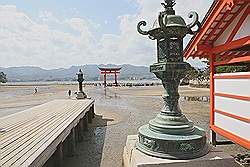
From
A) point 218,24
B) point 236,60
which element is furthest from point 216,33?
point 236,60

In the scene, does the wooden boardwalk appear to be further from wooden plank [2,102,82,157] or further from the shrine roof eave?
the shrine roof eave

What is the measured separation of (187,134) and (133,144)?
1.28m

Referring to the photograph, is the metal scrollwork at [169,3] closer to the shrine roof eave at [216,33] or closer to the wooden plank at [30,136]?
the shrine roof eave at [216,33]

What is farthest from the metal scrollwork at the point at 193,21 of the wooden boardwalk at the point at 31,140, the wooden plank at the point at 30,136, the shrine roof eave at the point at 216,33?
the wooden plank at the point at 30,136

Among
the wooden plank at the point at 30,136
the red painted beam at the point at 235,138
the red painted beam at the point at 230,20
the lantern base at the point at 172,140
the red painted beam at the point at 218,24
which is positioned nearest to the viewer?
the lantern base at the point at 172,140

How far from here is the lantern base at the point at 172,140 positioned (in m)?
4.38

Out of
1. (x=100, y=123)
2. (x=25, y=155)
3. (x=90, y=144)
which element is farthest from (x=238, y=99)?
(x=100, y=123)

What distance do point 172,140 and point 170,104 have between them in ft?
2.66

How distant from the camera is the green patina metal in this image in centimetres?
440

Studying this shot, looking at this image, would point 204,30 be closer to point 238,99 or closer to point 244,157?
point 238,99

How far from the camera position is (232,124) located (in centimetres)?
602

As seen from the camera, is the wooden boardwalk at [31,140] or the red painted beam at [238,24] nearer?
the wooden boardwalk at [31,140]

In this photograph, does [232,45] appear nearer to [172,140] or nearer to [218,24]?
[218,24]

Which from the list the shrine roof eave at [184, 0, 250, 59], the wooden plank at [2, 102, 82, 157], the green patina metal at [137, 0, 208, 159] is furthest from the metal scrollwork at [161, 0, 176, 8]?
the wooden plank at [2, 102, 82, 157]
